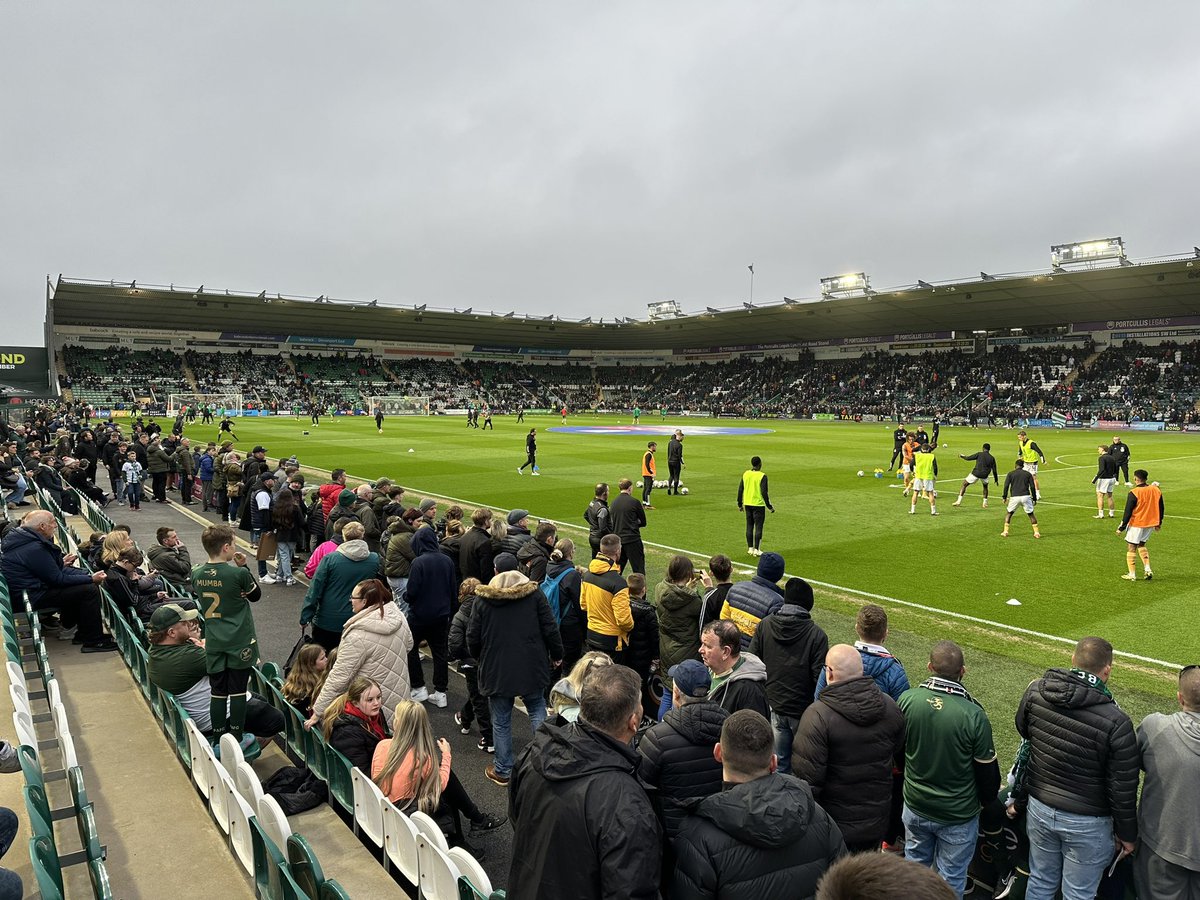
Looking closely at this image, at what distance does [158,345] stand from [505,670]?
80938 mm

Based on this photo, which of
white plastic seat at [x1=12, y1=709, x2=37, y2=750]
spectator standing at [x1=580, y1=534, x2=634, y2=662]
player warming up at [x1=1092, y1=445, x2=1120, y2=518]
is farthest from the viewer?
player warming up at [x1=1092, y1=445, x2=1120, y2=518]

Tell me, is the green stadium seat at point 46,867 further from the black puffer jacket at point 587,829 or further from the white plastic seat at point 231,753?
the black puffer jacket at point 587,829

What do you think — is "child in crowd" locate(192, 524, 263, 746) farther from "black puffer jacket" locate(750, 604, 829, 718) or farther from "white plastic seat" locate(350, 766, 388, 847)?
"black puffer jacket" locate(750, 604, 829, 718)

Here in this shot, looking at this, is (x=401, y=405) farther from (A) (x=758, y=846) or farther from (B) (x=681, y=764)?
(A) (x=758, y=846)

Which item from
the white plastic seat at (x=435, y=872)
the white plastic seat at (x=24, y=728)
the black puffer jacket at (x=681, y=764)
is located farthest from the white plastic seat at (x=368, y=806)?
the white plastic seat at (x=24, y=728)

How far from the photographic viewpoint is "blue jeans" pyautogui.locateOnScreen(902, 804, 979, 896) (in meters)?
4.19

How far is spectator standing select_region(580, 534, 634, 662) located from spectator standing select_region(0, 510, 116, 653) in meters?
5.47


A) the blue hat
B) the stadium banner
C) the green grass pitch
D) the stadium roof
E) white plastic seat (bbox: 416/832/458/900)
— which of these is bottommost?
the green grass pitch

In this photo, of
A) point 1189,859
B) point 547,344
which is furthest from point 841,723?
point 547,344

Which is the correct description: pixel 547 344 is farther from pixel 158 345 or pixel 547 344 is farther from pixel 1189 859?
pixel 1189 859

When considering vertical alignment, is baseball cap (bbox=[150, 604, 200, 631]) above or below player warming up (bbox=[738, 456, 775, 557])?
above

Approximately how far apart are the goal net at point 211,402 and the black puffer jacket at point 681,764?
63.6 metres

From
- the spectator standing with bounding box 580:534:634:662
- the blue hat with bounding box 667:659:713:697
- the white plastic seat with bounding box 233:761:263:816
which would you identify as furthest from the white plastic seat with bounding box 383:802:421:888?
the spectator standing with bounding box 580:534:634:662

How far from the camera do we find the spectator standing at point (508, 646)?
5676mm
